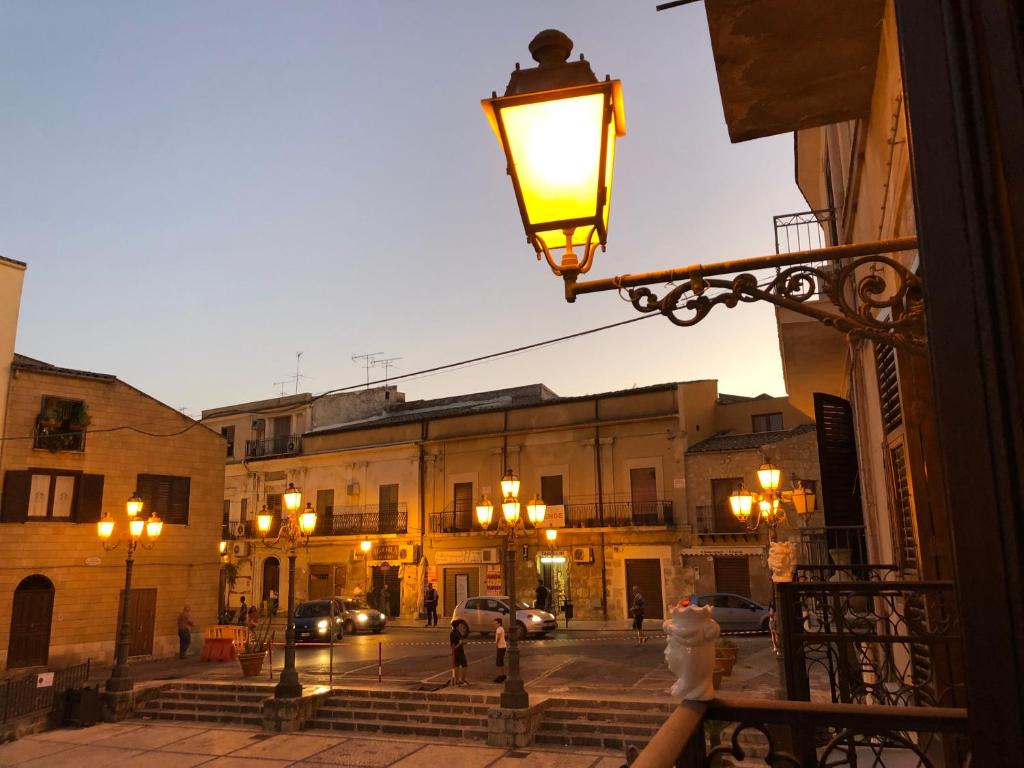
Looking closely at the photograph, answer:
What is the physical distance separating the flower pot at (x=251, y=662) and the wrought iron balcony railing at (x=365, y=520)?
15223 millimetres

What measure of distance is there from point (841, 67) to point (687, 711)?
5220mm

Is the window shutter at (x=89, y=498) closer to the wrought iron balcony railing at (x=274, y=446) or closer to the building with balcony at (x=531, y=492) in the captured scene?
the building with balcony at (x=531, y=492)

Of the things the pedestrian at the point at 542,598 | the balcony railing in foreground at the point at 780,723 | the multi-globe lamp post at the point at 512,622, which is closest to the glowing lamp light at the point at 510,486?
the multi-globe lamp post at the point at 512,622

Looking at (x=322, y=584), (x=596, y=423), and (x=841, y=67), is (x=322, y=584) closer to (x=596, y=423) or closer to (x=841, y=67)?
(x=596, y=423)

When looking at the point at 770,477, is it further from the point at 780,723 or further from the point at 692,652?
the point at 780,723

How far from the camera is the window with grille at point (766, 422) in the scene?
32344 mm

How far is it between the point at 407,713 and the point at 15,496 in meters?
13.9

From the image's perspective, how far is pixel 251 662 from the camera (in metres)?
19.3

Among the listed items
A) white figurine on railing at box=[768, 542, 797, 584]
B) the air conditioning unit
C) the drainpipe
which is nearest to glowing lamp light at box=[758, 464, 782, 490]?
white figurine on railing at box=[768, 542, 797, 584]

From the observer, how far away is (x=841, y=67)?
5.70m

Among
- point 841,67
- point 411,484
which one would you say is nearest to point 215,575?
point 411,484

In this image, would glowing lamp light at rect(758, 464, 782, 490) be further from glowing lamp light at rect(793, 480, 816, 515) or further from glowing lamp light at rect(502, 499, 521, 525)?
glowing lamp light at rect(502, 499, 521, 525)

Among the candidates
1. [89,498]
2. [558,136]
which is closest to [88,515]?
[89,498]

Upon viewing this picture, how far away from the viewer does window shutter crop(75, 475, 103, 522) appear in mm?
22641
